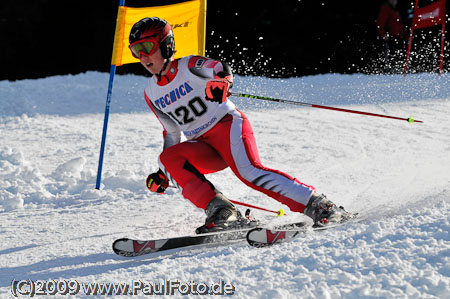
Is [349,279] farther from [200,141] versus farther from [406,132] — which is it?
[406,132]

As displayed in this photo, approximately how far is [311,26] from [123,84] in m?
4.61

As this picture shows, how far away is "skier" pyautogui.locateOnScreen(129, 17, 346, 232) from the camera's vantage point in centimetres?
316

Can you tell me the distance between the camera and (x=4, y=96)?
8.45m

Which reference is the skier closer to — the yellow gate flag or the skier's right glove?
the skier's right glove

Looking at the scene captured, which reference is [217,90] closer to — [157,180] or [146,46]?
[146,46]

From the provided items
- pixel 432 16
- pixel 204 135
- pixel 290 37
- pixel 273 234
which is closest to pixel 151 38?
pixel 204 135

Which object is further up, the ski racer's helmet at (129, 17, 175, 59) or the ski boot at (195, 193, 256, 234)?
the ski racer's helmet at (129, 17, 175, 59)

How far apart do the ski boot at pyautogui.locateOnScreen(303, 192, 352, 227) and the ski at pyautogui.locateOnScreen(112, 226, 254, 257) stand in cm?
39

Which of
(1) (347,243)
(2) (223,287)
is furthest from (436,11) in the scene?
(2) (223,287)

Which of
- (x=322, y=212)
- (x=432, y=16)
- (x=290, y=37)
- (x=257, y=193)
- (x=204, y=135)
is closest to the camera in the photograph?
(x=322, y=212)

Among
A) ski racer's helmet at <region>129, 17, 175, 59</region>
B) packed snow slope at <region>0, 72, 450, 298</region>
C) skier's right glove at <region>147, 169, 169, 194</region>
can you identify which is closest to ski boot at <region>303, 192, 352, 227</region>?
packed snow slope at <region>0, 72, 450, 298</region>

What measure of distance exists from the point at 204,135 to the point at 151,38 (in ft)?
2.17

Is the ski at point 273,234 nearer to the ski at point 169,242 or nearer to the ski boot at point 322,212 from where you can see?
the ski boot at point 322,212

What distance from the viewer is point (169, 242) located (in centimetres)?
297
